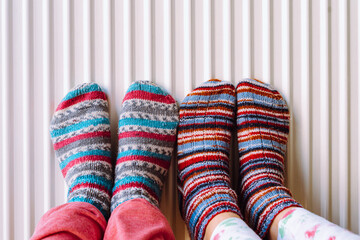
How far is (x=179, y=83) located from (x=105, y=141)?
0.72 ft

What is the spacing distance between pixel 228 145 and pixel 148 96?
8.7 inches

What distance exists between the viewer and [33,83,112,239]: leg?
1.84 ft

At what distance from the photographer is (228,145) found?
0.62 metres
